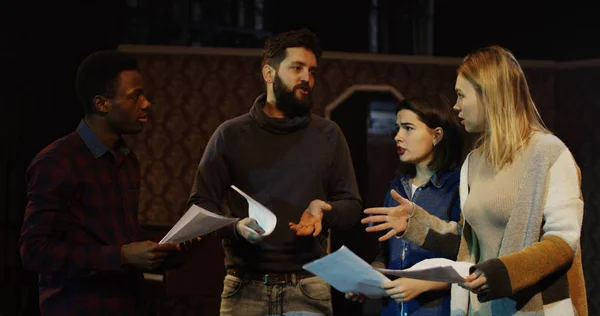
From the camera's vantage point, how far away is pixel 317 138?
9.39 feet

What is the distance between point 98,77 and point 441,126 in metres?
1.33

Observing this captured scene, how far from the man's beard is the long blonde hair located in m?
0.77

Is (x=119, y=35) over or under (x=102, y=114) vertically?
over

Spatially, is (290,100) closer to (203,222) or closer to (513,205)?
(203,222)

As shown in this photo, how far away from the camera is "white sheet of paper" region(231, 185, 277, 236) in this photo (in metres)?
2.31

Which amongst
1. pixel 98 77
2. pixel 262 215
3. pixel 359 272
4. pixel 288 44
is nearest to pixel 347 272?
pixel 359 272

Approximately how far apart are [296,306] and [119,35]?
3.58 metres

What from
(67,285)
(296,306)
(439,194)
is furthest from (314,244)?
(67,285)

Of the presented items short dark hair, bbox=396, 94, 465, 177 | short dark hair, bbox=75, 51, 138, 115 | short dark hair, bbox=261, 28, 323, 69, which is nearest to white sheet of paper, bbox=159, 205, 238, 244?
short dark hair, bbox=75, 51, 138, 115

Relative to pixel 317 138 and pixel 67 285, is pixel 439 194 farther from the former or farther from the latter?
pixel 67 285

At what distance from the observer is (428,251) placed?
2783 mm

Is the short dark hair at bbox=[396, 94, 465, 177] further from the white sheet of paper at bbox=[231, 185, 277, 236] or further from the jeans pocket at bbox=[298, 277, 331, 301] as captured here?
the white sheet of paper at bbox=[231, 185, 277, 236]

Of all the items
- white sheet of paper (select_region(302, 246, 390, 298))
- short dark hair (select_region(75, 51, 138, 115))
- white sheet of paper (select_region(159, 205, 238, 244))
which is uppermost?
short dark hair (select_region(75, 51, 138, 115))

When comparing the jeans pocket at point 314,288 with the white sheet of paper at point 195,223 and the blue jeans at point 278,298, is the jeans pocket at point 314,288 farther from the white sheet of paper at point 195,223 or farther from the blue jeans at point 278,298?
the white sheet of paper at point 195,223
